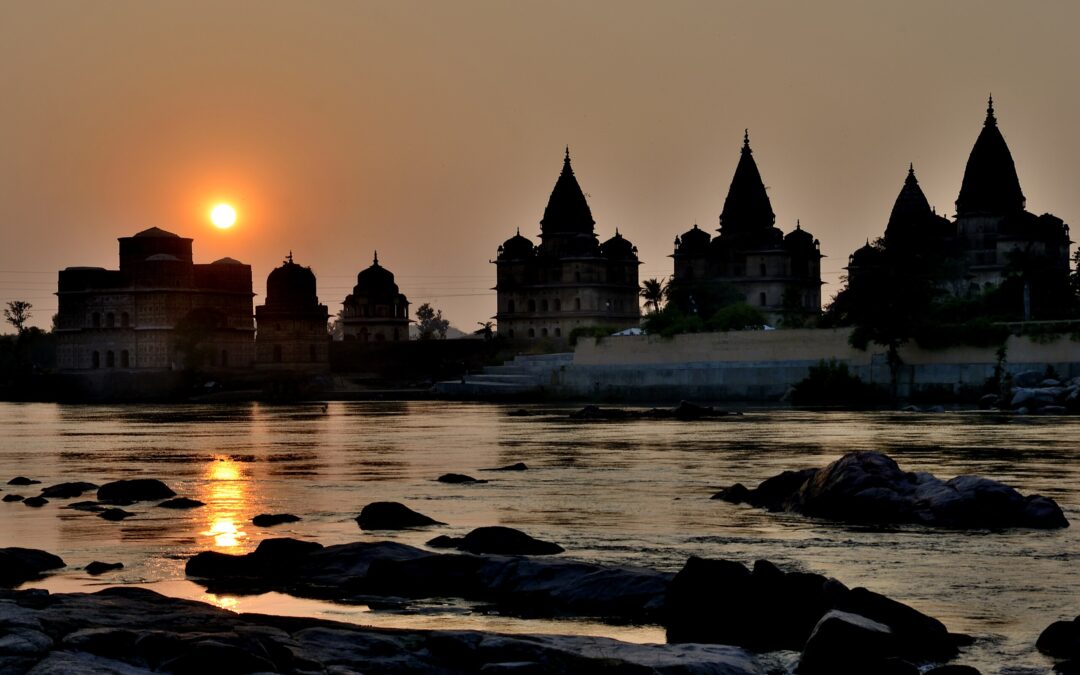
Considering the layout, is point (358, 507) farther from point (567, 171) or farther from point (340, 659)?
point (567, 171)

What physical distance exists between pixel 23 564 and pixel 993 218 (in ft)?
261

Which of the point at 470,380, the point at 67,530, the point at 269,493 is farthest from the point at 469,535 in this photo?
the point at 470,380

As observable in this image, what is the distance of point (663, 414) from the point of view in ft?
201

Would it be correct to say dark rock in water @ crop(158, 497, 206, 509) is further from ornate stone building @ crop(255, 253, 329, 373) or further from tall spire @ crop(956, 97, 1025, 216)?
ornate stone building @ crop(255, 253, 329, 373)

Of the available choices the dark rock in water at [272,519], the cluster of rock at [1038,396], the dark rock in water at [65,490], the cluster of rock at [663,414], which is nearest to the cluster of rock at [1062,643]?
the dark rock in water at [272,519]

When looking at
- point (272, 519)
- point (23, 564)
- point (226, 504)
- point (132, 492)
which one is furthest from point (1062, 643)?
point (132, 492)

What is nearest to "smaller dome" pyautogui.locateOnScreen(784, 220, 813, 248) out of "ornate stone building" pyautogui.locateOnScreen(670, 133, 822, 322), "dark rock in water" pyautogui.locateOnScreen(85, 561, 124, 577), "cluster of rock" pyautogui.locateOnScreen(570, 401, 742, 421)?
"ornate stone building" pyautogui.locateOnScreen(670, 133, 822, 322)

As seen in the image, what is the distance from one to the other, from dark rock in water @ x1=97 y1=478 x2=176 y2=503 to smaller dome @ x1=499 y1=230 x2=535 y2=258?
3669 inches

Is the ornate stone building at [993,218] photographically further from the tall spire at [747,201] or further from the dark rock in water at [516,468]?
the dark rock in water at [516,468]

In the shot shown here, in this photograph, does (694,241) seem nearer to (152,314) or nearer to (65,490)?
(152,314)

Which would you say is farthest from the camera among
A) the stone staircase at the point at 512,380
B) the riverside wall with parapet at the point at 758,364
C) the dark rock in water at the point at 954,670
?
the stone staircase at the point at 512,380

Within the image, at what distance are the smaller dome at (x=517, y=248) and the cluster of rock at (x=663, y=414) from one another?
5560 centimetres

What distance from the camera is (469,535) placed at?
60.2ft

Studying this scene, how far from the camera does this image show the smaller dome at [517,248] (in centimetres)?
11950
